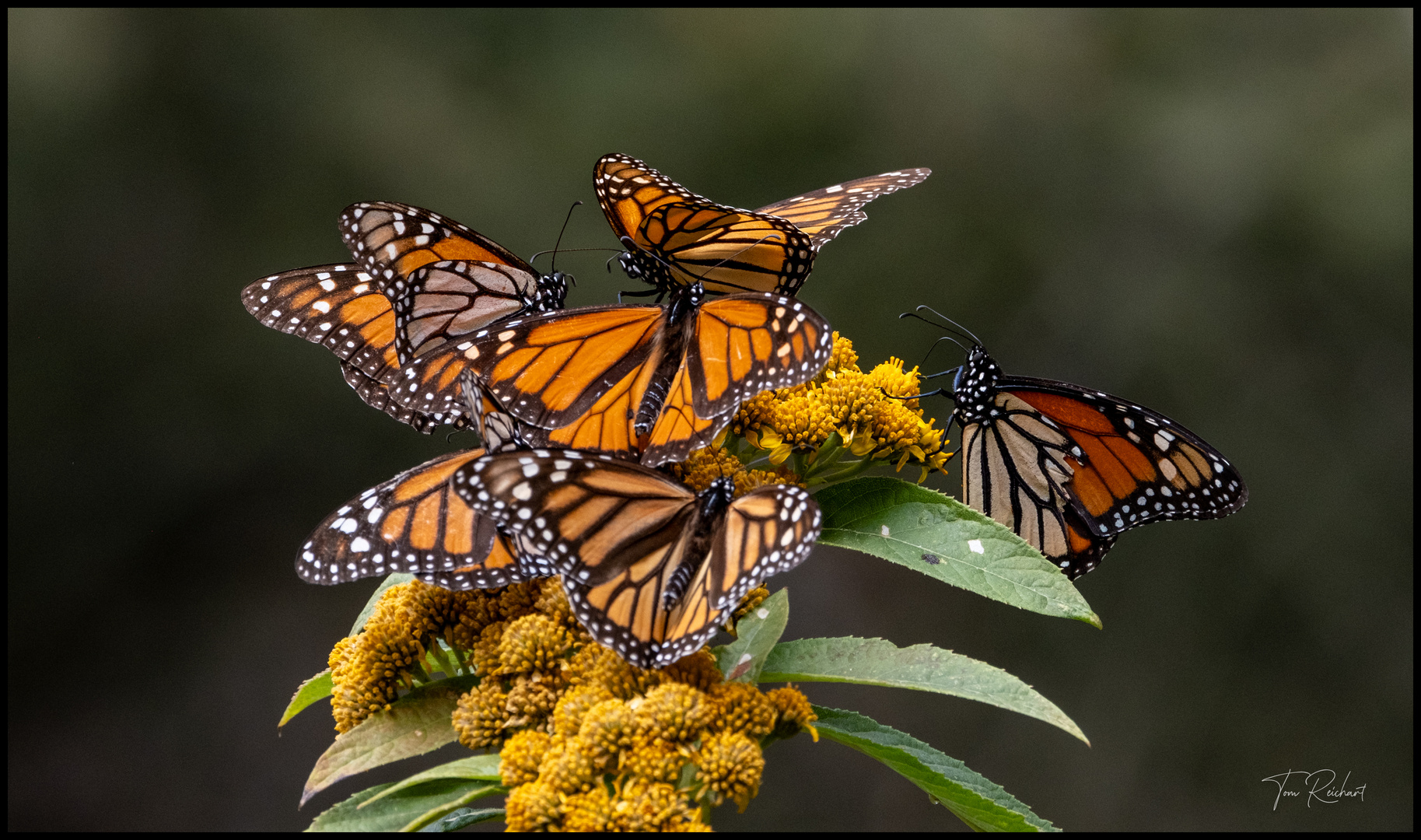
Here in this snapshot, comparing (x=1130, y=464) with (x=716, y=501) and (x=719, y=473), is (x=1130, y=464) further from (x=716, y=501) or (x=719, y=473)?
(x=716, y=501)

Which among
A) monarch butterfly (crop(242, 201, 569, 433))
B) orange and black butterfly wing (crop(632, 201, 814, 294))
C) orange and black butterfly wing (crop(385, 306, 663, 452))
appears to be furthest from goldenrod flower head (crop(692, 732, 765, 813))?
orange and black butterfly wing (crop(632, 201, 814, 294))

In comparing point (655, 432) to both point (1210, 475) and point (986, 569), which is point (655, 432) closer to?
point (986, 569)

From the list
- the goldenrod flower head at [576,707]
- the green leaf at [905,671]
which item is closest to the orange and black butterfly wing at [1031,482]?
the green leaf at [905,671]

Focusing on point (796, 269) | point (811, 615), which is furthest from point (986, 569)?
point (811, 615)

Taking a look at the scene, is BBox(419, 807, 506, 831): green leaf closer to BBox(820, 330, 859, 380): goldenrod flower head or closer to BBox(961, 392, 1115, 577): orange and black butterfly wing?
BBox(820, 330, 859, 380): goldenrod flower head

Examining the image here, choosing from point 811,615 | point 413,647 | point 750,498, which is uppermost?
point 750,498

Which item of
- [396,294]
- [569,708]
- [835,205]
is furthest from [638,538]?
[835,205]

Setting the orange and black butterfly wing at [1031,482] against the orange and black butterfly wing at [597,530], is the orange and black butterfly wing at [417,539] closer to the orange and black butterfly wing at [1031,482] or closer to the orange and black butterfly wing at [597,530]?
the orange and black butterfly wing at [597,530]
